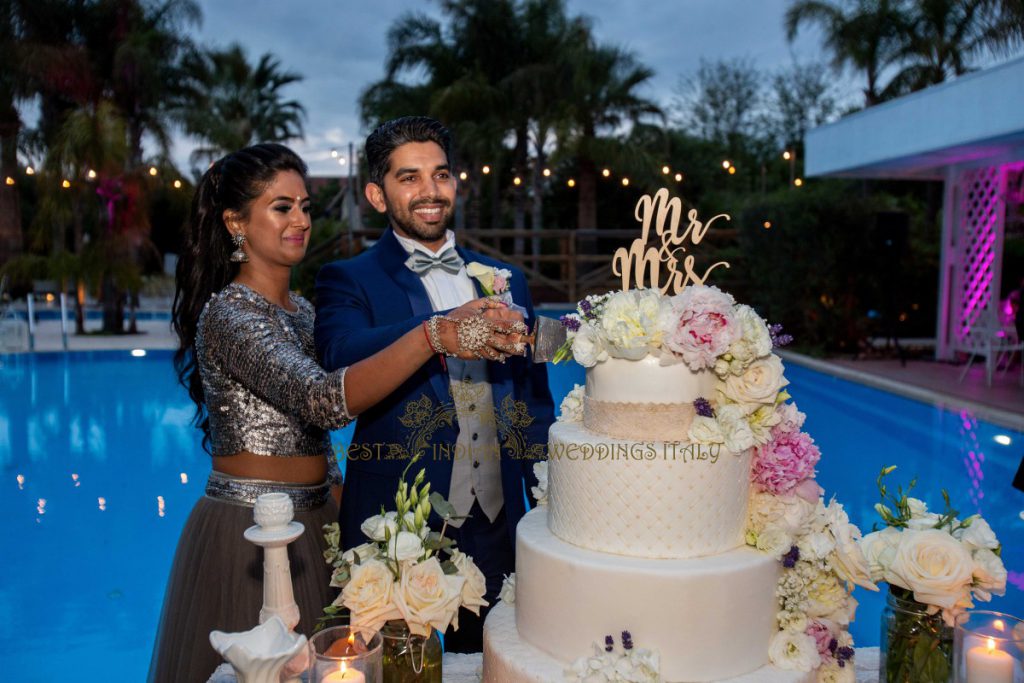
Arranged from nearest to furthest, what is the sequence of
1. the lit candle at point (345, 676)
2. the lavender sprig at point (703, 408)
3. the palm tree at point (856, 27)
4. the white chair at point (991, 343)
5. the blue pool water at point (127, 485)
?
1. the lit candle at point (345, 676)
2. the lavender sprig at point (703, 408)
3. the blue pool water at point (127, 485)
4. the white chair at point (991, 343)
5. the palm tree at point (856, 27)

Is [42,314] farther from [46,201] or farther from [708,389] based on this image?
[708,389]

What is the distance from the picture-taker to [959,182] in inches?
516

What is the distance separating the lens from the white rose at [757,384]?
1.79 metres

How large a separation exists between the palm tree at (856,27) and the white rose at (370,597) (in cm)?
2160

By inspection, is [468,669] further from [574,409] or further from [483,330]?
[483,330]

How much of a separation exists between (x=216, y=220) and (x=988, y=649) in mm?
2333

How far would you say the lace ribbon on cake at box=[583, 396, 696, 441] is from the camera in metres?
1.82

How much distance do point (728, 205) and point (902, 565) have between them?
76.9 feet

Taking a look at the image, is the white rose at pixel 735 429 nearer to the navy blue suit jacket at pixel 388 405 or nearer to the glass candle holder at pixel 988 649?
the glass candle holder at pixel 988 649

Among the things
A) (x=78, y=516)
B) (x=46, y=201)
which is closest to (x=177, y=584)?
(x=78, y=516)

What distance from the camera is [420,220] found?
101 inches

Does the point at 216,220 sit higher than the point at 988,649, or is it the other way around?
the point at 216,220

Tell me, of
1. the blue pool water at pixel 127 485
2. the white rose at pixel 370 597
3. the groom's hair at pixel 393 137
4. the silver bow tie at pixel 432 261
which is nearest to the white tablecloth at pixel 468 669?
the white rose at pixel 370 597

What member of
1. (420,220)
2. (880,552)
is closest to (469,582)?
(880,552)
